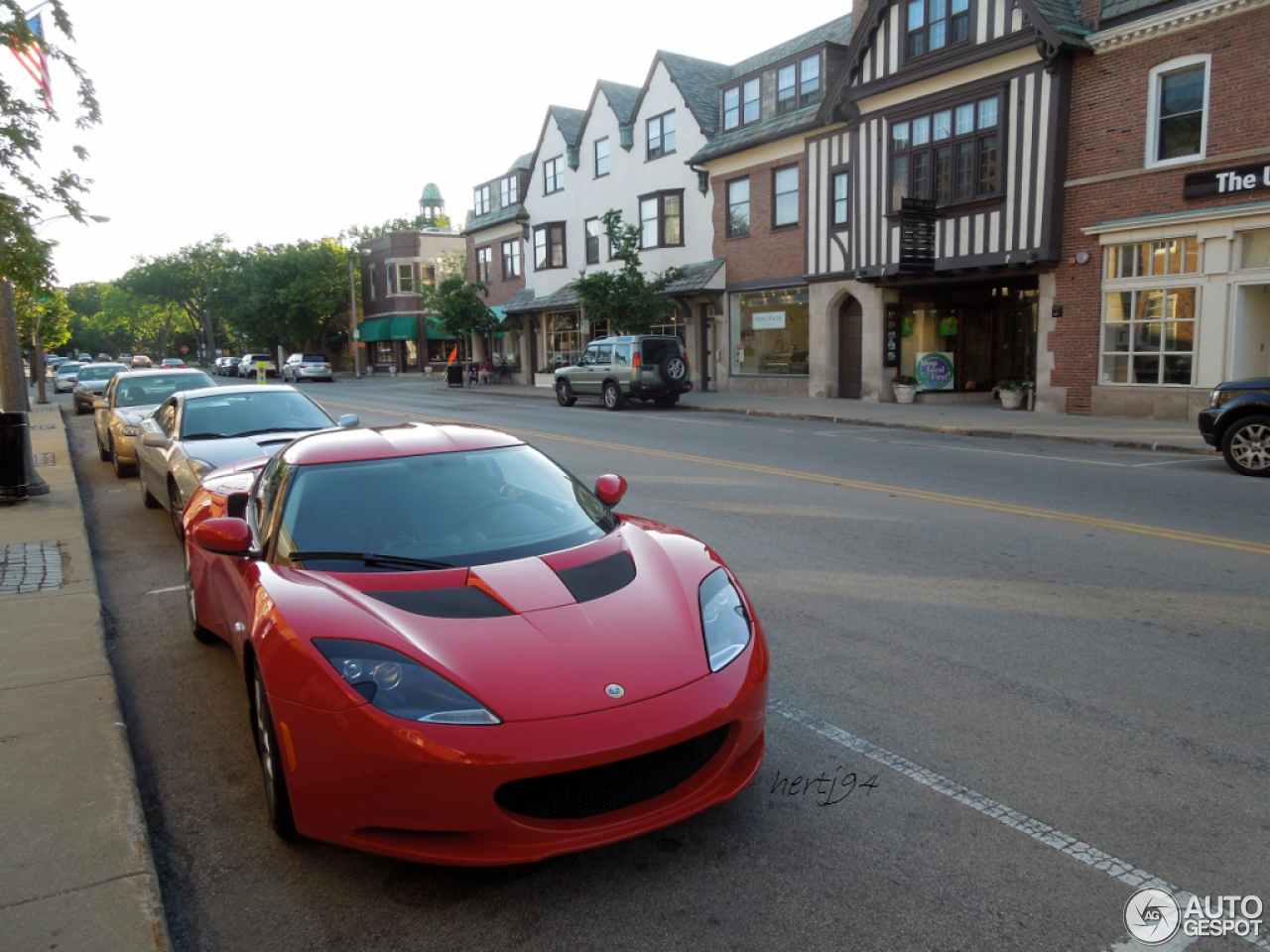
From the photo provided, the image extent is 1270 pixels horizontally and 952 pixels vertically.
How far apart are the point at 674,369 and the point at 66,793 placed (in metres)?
23.3

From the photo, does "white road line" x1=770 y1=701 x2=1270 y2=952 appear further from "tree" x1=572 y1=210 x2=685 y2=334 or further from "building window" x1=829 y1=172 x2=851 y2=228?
"tree" x1=572 y1=210 x2=685 y2=334

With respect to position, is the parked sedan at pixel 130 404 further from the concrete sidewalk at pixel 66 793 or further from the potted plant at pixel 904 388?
the potted plant at pixel 904 388

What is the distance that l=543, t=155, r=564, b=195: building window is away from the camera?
40312 millimetres

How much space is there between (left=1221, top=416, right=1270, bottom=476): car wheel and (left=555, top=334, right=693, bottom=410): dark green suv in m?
15.8

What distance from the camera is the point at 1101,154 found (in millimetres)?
19312

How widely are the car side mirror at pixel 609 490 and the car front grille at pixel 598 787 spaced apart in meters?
1.93

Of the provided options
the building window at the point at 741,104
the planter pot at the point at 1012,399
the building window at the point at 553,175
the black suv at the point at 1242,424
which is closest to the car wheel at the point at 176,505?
the black suv at the point at 1242,424

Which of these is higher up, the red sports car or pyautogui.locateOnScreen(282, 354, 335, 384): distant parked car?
pyautogui.locateOnScreen(282, 354, 335, 384): distant parked car

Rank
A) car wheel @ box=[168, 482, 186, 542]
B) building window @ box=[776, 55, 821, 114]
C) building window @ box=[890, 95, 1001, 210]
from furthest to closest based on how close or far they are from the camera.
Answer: building window @ box=[776, 55, 821, 114]
building window @ box=[890, 95, 1001, 210]
car wheel @ box=[168, 482, 186, 542]

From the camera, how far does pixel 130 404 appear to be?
1434 cm

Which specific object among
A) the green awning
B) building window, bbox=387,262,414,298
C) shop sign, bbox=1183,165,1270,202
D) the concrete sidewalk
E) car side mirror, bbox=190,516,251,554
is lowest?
the concrete sidewalk

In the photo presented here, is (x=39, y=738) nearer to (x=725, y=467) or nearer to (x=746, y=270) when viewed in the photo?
(x=725, y=467)

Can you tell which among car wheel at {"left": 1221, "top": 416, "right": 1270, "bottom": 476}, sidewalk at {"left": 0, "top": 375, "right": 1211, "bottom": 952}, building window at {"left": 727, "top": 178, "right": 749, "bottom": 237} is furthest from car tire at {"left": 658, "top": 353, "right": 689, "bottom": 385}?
sidewalk at {"left": 0, "top": 375, "right": 1211, "bottom": 952}

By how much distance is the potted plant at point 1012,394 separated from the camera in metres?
22.0
